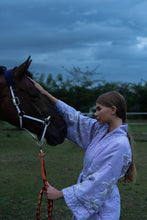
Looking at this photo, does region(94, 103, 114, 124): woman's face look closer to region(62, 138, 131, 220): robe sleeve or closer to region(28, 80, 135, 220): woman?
region(28, 80, 135, 220): woman

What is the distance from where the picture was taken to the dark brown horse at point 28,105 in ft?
7.59

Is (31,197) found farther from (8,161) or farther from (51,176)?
(8,161)

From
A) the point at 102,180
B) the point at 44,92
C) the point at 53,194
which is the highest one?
the point at 44,92

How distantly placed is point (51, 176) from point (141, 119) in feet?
45.0

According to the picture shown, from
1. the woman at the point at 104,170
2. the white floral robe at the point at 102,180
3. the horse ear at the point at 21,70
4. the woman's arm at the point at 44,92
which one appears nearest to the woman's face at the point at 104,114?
the woman at the point at 104,170

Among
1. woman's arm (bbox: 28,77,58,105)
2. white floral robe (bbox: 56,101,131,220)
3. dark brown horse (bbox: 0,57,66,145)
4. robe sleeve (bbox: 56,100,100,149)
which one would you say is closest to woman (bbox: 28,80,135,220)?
white floral robe (bbox: 56,101,131,220)

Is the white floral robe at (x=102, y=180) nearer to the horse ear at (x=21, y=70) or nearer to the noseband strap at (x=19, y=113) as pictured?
the noseband strap at (x=19, y=113)

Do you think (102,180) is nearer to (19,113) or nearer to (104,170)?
(104,170)

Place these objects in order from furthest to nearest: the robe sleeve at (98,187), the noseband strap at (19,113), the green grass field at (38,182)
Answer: the green grass field at (38,182), the noseband strap at (19,113), the robe sleeve at (98,187)

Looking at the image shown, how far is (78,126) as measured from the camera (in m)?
2.36

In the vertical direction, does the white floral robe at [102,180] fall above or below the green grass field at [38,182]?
above

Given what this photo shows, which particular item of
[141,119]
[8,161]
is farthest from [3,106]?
[141,119]

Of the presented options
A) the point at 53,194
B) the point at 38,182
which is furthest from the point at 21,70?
the point at 38,182

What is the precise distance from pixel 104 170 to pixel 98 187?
0.12 meters
